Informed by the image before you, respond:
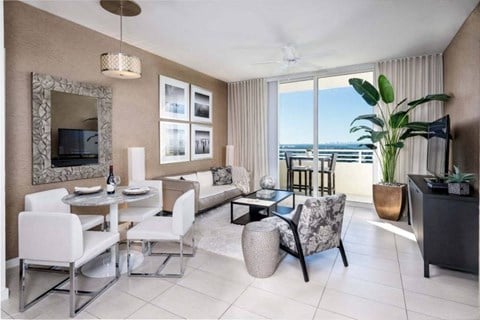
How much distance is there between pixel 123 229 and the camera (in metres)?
3.84

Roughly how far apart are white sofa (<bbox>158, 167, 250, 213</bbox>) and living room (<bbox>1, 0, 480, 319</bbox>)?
550 millimetres

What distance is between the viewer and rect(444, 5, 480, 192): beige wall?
2.84m

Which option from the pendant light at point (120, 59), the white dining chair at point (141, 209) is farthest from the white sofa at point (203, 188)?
the pendant light at point (120, 59)

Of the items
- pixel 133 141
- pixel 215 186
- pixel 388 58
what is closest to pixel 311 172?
pixel 215 186

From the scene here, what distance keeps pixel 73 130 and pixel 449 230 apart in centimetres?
441

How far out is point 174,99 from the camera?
4895 millimetres

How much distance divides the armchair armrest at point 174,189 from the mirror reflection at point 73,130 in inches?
45.1

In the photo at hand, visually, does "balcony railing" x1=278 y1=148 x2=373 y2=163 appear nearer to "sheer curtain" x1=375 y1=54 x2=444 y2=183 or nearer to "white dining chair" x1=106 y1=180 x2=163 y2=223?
"sheer curtain" x1=375 y1=54 x2=444 y2=183

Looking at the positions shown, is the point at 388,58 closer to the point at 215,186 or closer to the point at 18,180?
the point at 215,186

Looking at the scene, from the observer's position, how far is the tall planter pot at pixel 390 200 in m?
4.17

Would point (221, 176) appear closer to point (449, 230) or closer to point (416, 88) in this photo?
point (449, 230)

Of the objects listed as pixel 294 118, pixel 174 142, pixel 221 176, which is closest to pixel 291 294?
pixel 221 176

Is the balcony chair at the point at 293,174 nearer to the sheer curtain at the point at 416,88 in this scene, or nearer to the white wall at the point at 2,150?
the sheer curtain at the point at 416,88

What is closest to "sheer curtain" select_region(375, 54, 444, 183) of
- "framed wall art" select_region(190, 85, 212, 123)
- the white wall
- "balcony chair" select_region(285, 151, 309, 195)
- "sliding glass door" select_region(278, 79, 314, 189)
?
"sliding glass door" select_region(278, 79, 314, 189)
